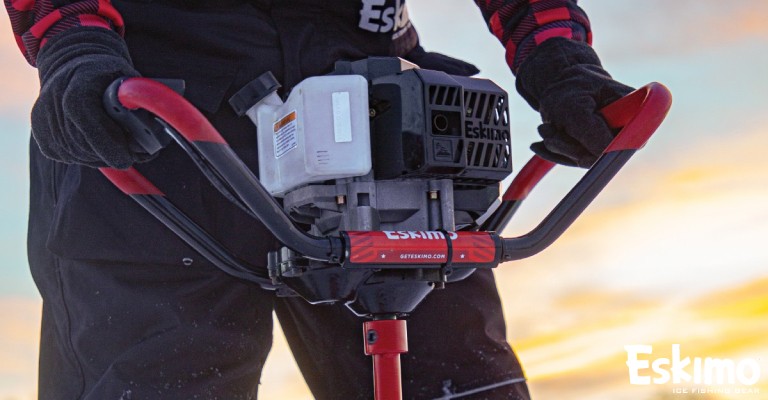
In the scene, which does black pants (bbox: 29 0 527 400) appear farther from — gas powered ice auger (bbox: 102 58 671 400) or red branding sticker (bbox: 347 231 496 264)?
red branding sticker (bbox: 347 231 496 264)

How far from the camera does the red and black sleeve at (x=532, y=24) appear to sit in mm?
1583

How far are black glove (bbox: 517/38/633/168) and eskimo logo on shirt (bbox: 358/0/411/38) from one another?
24 centimetres

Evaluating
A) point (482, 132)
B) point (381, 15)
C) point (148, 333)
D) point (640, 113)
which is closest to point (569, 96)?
point (640, 113)

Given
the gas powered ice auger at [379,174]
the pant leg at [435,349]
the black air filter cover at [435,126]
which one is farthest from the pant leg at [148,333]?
the black air filter cover at [435,126]

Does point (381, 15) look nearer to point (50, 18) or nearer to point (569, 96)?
point (569, 96)

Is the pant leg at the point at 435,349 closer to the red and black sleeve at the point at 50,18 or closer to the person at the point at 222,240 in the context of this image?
the person at the point at 222,240

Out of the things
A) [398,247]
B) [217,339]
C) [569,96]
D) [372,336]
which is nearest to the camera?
[398,247]

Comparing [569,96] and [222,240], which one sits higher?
[569,96]

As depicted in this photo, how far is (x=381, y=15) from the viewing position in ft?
5.49

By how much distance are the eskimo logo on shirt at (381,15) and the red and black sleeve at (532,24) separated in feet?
0.52

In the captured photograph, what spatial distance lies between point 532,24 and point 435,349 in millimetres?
529

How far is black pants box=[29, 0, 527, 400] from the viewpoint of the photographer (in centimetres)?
152

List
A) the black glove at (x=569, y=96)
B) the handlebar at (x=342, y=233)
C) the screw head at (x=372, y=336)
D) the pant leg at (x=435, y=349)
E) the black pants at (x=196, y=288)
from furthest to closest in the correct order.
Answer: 1. the pant leg at (x=435, y=349)
2. the black pants at (x=196, y=288)
3. the black glove at (x=569, y=96)
4. the screw head at (x=372, y=336)
5. the handlebar at (x=342, y=233)

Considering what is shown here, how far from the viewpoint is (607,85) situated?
1429mm
